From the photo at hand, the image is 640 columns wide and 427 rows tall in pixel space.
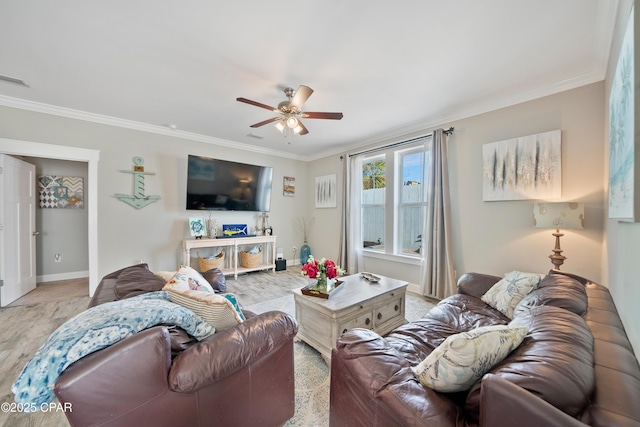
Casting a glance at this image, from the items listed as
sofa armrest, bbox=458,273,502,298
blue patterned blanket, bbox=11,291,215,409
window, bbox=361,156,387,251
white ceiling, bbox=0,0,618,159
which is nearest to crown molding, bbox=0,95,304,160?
white ceiling, bbox=0,0,618,159

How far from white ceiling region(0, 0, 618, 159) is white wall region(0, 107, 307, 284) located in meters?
0.26

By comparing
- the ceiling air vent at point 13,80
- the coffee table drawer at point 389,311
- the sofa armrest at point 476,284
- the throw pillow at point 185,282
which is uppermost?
the ceiling air vent at point 13,80

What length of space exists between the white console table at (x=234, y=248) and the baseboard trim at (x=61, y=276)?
2.15 m

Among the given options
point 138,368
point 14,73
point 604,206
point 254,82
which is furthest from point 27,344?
point 604,206

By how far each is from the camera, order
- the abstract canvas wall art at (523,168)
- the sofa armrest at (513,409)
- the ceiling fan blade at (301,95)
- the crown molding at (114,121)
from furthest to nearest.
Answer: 1. the crown molding at (114,121)
2. the abstract canvas wall art at (523,168)
3. the ceiling fan blade at (301,95)
4. the sofa armrest at (513,409)

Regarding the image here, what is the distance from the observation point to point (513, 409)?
618 millimetres

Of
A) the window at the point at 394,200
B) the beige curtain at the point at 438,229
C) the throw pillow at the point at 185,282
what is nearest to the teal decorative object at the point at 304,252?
the window at the point at 394,200

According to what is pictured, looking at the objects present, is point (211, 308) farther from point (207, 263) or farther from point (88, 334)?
point (207, 263)

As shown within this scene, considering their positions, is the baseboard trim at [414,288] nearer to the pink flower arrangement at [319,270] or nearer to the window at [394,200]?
the window at [394,200]

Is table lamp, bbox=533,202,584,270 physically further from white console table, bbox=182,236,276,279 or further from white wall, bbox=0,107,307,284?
white wall, bbox=0,107,307,284

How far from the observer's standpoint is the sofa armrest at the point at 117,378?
2.54 feet

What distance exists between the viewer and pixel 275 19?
168cm

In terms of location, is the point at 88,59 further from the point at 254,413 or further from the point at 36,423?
the point at 254,413

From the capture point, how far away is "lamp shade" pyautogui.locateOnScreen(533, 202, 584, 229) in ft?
6.86
